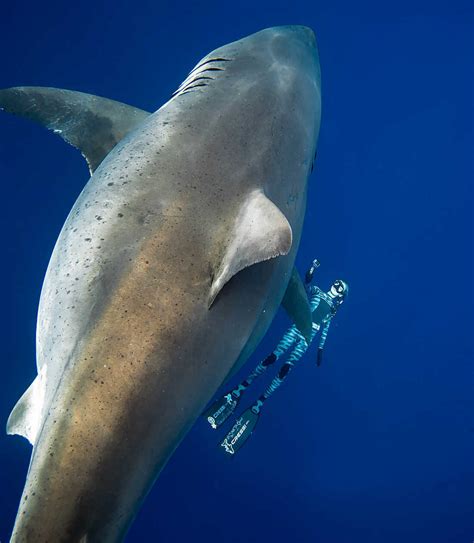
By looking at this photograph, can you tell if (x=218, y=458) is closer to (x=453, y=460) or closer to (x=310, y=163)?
(x=310, y=163)

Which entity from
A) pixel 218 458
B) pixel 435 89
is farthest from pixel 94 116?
pixel 435 89

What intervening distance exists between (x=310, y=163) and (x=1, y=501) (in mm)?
10944

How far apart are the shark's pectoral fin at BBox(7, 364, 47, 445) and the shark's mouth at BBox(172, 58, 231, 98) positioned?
2143 millimetres

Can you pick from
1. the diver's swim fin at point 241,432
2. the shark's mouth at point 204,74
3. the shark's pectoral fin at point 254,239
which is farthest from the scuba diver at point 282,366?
the shark's pectoral fin at point 254,239

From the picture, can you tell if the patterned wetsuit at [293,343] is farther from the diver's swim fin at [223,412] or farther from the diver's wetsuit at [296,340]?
the diver's swim fin at [223,412]

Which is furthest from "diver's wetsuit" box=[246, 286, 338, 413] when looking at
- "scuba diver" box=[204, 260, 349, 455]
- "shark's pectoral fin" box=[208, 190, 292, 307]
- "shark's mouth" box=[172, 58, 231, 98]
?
"shark's pectoral fin" box=[208, 190, 292, 307]

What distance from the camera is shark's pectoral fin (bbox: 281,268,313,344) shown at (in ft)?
14.8

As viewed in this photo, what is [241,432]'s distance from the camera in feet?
29.0

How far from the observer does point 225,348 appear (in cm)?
273

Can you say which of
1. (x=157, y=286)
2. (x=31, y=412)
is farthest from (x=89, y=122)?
(x=31, y=412)

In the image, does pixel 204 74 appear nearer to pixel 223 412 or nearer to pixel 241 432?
pixel 223 412

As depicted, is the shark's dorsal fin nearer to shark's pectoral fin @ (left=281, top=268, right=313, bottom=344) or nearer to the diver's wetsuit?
shark's pectoral fin @ (left=281, top=268, right=313, bottom=344)

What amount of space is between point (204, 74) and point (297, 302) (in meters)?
2.30

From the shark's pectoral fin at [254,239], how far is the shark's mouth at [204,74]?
115 centimetres
